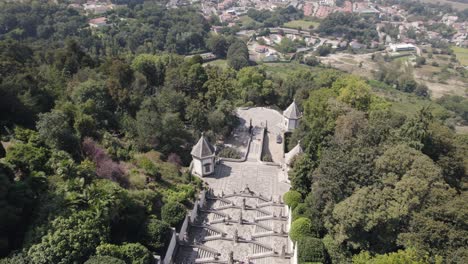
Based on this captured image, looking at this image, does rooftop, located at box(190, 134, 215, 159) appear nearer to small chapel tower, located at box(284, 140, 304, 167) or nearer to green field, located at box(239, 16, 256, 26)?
small chapel tower, located at box(284, 140, 304, 167)

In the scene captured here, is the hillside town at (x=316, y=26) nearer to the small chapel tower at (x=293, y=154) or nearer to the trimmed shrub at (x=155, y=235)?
the small chapel tower at (x=293, y=154)

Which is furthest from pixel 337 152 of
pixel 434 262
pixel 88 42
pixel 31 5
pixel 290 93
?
pixel 31 5

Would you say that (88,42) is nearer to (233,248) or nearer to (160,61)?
(160,61)

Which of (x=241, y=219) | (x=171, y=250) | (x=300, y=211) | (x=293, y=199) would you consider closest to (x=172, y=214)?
(x=171, y=250)

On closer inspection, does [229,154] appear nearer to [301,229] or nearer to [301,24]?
[301,229]

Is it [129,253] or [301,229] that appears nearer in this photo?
[129,253]
